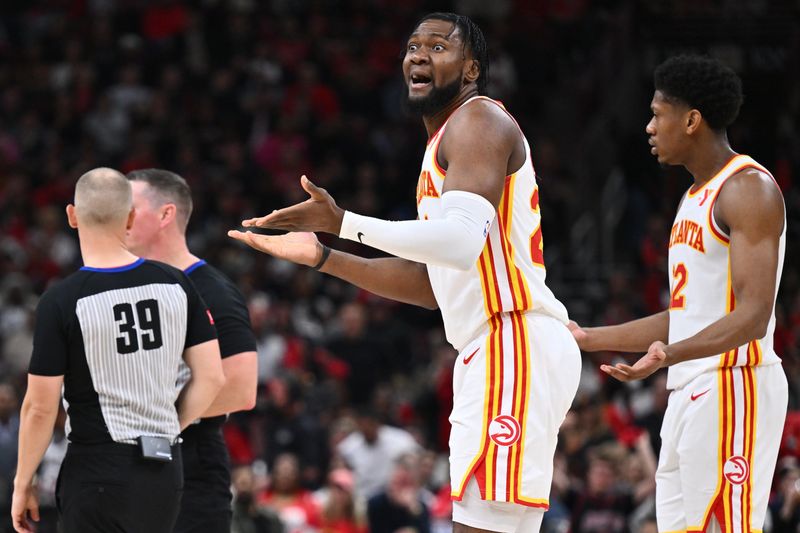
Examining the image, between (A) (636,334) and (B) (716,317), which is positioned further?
(A) (636,334)

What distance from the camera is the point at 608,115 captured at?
18109 mm

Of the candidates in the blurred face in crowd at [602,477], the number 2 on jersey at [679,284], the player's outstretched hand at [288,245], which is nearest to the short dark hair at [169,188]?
the player's outstretched hand at [288,245]

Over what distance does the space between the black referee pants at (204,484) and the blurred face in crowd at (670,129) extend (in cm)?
241

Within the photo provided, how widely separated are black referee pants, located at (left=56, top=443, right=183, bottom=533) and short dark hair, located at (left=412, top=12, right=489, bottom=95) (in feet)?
6.62

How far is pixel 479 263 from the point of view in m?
4.77

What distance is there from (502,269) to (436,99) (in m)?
0.73

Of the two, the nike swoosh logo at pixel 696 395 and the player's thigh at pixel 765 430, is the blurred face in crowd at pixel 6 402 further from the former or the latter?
the player's thigh at pixel 765 430

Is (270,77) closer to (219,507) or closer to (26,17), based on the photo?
(26,17)

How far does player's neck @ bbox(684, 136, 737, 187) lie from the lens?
554 cm

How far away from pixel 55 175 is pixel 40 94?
→ 1.58m

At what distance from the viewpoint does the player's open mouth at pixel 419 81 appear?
16.3ft

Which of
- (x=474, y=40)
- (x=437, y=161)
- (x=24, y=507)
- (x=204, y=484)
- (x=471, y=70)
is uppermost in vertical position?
(x=474, y=40)

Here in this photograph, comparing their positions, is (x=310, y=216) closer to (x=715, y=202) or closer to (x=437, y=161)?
(x=437, y=161)

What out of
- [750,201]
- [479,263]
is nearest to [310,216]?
[479,263]
